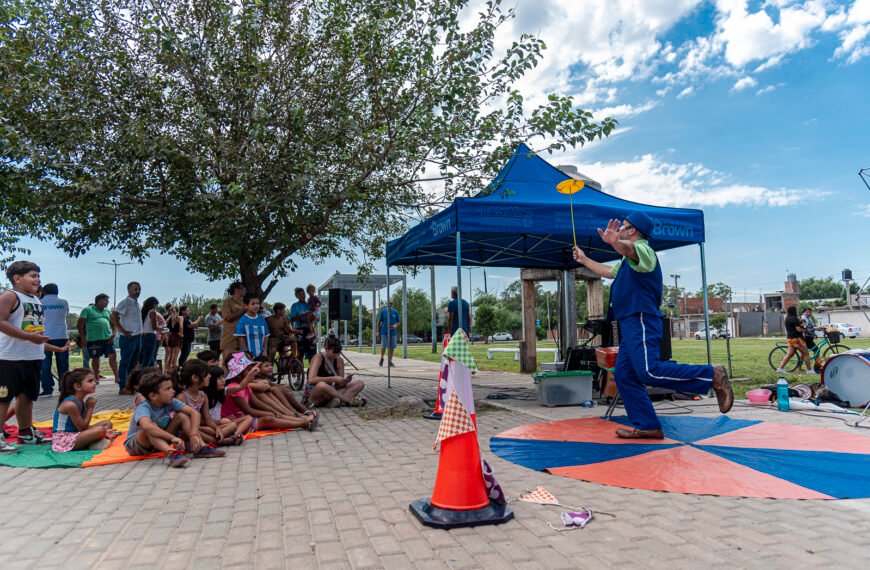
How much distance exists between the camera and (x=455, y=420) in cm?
346

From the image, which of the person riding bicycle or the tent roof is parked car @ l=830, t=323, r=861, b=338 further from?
the tent roof

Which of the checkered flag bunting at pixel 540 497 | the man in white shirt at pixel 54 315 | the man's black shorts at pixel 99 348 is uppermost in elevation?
the man in white shirt at pixel 54 315

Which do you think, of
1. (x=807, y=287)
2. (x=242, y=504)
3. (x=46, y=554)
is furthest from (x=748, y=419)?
(x=807, y=287)

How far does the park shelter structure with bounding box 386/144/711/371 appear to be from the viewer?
24.0 feet

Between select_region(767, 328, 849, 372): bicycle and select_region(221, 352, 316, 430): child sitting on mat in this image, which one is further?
select_region(767, 328, 849, 372): bicycle

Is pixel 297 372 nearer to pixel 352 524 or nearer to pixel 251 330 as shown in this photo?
pixel 251 330

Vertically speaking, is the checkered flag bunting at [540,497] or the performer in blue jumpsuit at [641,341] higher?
the performer in blue jumpsuit at [641,341]

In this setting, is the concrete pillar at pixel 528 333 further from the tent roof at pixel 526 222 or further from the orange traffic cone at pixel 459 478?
the orange traffic cone at pixel 459 478

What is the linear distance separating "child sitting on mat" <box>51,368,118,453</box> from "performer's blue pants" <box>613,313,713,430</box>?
5058 millimetres

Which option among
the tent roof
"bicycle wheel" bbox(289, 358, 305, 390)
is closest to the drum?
the tent roof

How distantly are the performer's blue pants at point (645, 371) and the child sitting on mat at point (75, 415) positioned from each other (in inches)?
199

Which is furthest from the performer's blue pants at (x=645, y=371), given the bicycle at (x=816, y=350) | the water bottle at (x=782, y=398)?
the bicycle at (x=816, y=350)

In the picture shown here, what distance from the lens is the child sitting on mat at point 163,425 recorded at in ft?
16.5

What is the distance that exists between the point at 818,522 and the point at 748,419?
12.3 feet
